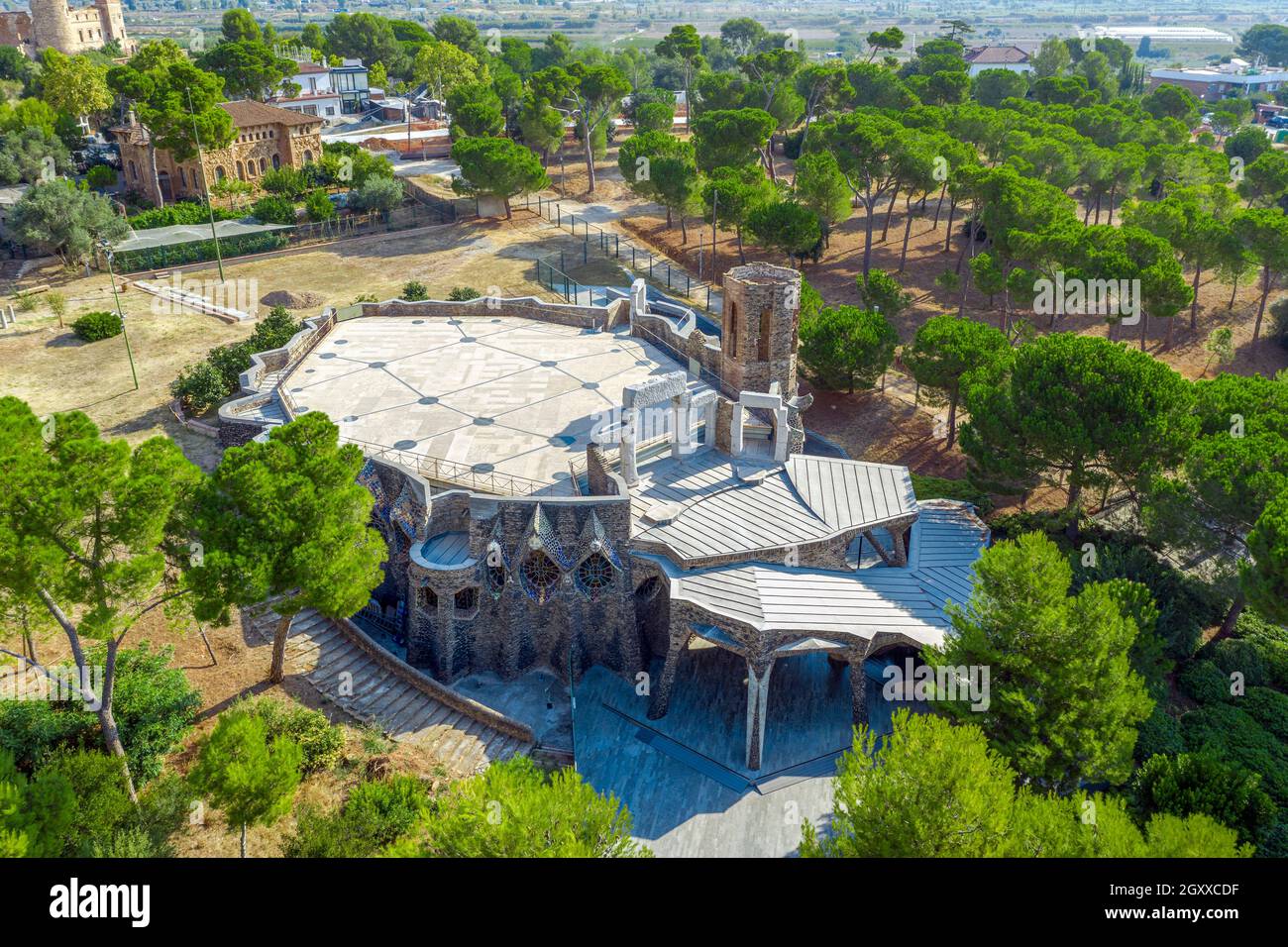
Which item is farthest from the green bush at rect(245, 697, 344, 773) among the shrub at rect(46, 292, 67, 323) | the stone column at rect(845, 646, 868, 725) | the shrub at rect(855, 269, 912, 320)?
the shrub at rect(46, 292, 67, 323)

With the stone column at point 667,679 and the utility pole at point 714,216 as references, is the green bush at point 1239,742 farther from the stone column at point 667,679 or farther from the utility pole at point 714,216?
the utility pole at point 714,216

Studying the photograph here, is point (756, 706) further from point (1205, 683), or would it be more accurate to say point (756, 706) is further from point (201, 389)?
point (201, 389)

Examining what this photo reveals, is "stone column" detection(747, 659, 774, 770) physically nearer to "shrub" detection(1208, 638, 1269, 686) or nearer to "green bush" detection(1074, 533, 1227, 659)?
"green bush" detection(1074, 533, 1227, 659)

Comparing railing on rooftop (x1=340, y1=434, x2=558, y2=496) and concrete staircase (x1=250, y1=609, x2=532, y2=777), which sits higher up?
railing on rooftop (x1=340, y1=434, x2=558, y2=496)

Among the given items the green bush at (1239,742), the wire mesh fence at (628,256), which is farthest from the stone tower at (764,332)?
the wire mesh fence at (628,256)

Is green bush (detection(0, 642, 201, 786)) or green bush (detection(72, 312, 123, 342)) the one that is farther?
→ green bush (detection(72, 312, 123, 342))

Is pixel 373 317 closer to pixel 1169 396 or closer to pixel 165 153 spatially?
pixel 1169 396

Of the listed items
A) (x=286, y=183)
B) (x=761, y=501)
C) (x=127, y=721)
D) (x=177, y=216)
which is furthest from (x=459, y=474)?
(x=286, y=183)
